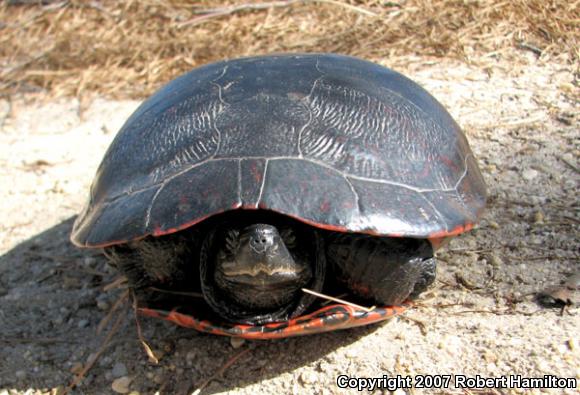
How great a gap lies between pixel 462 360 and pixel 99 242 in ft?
3.69

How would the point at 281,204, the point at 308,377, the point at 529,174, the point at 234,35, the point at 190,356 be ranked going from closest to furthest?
the point at 281,204, the point at 308,377, the point at 190,356, the point at 529,174, the point at 234,35

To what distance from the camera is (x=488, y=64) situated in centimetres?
383

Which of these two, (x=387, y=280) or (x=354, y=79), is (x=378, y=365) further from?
(x=354, y=79)

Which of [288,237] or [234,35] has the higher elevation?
[288,237]

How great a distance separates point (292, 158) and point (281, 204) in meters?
0.19

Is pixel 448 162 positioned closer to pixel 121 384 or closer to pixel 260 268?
pixel 260 268

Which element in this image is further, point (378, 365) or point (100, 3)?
point (100, 3)

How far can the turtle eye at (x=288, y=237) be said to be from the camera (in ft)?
6.19

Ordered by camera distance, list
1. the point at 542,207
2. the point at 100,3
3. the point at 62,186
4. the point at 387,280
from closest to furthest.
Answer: the point at 387,280, the point at 542,207, the point at 62,186, the point at 100,3

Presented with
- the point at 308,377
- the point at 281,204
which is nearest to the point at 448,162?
the point at 281,204

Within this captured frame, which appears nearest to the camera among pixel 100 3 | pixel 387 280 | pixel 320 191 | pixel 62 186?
pixel 320 191

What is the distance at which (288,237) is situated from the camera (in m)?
1.89

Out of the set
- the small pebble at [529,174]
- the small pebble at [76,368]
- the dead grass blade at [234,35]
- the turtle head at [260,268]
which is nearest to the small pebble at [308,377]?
the turtle head at [260,268]

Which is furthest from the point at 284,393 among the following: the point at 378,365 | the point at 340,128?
the point at 340,128
